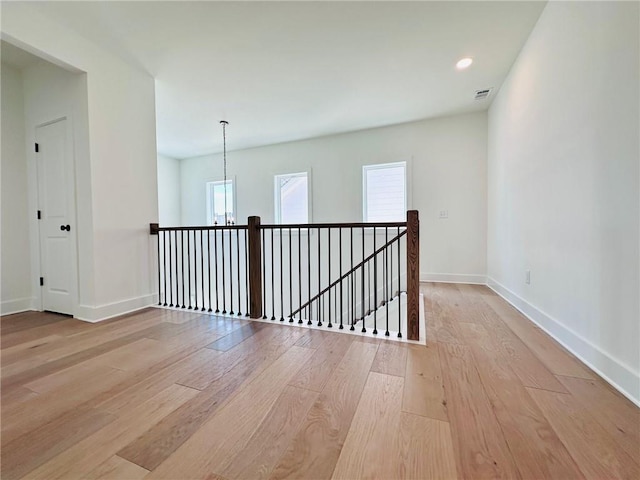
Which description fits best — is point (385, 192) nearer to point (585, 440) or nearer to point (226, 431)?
point (585, 440)

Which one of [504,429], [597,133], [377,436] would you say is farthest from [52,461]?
[597,133]

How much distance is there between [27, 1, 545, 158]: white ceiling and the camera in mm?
2084

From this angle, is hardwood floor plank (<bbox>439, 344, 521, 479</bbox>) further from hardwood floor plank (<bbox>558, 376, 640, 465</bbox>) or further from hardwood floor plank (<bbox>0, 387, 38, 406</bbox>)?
hardwood floor plank (<bbox>0, 387, 38, 406</bbox>)

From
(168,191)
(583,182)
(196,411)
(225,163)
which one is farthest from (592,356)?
(168,191)

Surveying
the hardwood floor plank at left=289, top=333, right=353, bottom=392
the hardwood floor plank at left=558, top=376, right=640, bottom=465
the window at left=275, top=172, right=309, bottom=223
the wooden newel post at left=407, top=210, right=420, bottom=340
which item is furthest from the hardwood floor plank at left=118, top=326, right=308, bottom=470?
the window at left=275, top=172, right=309, bottom=223

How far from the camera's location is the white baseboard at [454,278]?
3.99m

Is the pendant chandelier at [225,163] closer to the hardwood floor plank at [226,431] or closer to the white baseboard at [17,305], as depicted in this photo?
the white baseboard at [17,305]

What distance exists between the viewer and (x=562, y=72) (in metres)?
1.88

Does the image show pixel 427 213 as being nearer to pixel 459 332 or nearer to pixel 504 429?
pixel 459 332

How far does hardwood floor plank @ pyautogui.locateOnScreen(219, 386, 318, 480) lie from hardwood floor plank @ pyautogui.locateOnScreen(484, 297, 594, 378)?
57.7 inches

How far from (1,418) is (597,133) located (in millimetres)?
3370

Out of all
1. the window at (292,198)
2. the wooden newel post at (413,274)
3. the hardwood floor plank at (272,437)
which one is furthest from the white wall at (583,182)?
the window at (292,198)

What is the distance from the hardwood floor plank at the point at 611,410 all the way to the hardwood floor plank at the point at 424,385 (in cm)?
61

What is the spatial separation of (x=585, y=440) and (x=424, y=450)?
0.64 m
